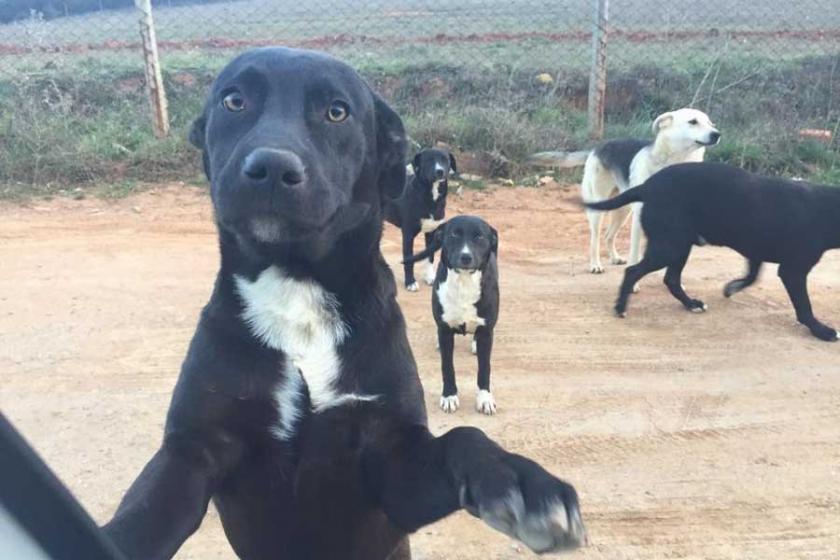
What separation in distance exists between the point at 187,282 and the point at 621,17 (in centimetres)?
1496

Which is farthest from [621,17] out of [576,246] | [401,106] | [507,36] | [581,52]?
[576,246]

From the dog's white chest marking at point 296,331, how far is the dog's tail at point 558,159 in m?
7.78

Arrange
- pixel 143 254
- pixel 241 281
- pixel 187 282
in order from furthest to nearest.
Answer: pixel 143 254 < pixel 187 282 < pixel 241 281

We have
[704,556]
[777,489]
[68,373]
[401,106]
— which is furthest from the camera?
[401,106]

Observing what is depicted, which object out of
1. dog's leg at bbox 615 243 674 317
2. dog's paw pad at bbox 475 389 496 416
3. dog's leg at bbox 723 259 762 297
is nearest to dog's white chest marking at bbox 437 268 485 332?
dog's paw pad at bbox 475 389 496 416

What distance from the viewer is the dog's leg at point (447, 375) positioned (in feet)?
15.6

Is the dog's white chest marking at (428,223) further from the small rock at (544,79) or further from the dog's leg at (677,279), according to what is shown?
the small rock at (544,79)

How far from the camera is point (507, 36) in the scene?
18.0m

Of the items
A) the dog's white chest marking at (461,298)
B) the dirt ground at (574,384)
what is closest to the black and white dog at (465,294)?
the dog's white chest marking at (461,298)

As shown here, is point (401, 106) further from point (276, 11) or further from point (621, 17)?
point (621, 17)

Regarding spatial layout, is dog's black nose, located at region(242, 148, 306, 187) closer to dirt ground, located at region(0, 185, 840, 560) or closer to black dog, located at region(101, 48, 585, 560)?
black dog, located at region(101, 48, 585, 560)

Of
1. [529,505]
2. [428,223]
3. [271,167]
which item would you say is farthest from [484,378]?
[529,505]

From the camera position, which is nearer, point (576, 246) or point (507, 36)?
point (576, 246)

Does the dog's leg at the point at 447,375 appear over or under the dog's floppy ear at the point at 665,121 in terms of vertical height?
under
